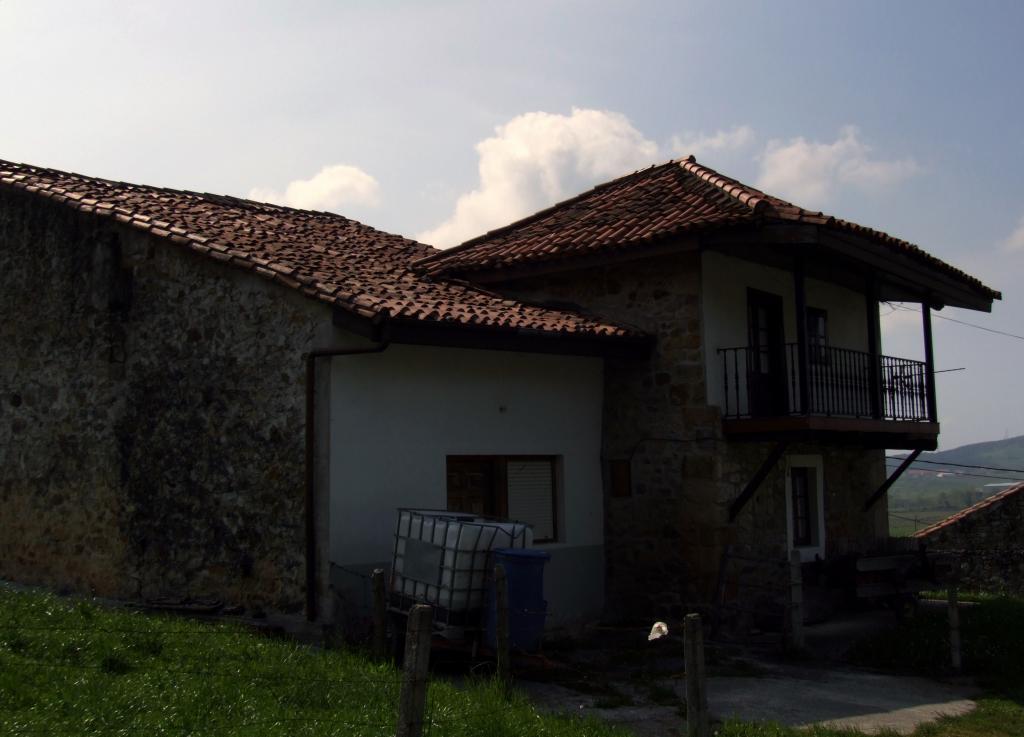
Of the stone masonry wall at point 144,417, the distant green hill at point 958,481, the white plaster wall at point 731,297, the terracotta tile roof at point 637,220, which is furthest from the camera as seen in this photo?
the distant green hill at point 958,481

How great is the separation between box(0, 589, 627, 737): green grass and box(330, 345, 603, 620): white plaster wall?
179cm

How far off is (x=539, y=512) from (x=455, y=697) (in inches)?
196

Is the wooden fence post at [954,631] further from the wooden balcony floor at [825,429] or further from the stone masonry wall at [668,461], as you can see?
the stone masonry wall at [668,461]

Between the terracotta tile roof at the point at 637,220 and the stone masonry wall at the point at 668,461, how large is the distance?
0.58 meters

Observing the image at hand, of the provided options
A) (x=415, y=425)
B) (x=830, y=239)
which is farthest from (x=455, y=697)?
(x=830, y=239)

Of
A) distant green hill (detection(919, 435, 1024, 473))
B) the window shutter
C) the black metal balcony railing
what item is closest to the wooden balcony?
the black metal balcony railing

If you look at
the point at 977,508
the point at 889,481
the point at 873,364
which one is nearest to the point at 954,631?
the point at 873,364

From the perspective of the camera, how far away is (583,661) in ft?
35.7

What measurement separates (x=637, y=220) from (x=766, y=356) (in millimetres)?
2532

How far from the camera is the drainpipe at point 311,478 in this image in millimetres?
10500

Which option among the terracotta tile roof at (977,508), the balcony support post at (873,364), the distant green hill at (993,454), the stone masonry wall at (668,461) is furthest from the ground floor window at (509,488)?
the distant green hill at (993,454)

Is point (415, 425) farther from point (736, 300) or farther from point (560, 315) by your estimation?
point (736, 300)

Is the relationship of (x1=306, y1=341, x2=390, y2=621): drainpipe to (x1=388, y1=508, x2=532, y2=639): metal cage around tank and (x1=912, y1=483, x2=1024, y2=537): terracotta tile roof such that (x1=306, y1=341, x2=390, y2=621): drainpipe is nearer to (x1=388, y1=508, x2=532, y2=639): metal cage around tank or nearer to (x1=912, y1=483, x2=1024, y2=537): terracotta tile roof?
(x1=388, y1=508, x2=532, y2=639): metal cage around tank

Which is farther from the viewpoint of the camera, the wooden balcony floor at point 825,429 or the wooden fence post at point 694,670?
the wooden balcony floor at point 825,429
